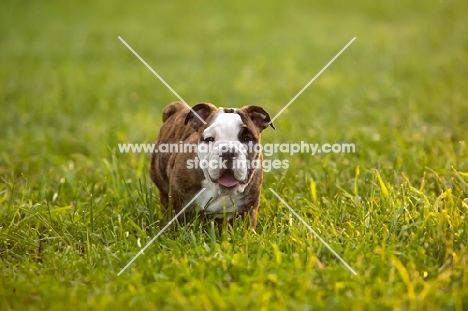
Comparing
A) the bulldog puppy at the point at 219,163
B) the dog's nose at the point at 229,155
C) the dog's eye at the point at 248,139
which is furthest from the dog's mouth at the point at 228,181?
the dog's eye at the point at 248,139

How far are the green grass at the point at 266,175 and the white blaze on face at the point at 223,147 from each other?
0.43 metres

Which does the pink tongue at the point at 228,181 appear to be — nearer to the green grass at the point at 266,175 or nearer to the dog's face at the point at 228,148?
the dog's face at the point at 228,148

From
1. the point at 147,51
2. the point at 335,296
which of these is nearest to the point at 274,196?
the point at 335,296

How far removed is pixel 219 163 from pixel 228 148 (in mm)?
125

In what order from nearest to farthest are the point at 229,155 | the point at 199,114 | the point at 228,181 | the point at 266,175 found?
the point at 229,155
the point at 228,181
the point at 199,114
the point at 266,175

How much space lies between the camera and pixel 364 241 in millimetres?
4465

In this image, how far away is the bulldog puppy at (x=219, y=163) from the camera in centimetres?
459

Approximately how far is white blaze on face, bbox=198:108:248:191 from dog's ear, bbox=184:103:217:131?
0.20 m

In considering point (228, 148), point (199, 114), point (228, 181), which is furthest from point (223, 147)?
point (199, 114)

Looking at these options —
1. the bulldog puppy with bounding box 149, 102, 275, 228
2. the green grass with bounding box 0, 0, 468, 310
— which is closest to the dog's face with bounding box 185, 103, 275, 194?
the bulldog puppy with bounding box 149, 102, 275, 228

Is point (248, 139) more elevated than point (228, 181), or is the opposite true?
point (248, 139)

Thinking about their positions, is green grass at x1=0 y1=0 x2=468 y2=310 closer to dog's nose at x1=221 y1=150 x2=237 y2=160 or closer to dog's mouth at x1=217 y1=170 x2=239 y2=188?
dog's mouth at x1=217 y1=170 x2=239 y2=188

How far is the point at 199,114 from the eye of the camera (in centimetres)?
501

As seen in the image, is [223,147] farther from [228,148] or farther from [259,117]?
[259,117]
